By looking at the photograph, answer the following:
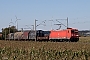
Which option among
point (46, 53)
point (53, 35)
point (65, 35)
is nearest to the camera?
point (46, 53)

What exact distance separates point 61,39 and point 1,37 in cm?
3569

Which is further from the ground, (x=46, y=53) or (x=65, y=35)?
(x=65, y=35)

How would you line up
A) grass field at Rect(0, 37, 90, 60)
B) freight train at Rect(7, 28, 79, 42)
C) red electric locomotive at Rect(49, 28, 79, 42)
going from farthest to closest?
freight train at Rect(7, 28, 79, 42) → red electric locomotive at Rect(49, 28, 79, 42) → grass field at Rect(0, 37, 90, 60)

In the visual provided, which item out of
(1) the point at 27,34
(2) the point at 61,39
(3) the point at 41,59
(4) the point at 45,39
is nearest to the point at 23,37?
(1) the point at 27,34

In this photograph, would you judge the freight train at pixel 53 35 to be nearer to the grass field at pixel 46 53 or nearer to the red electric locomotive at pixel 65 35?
the red electric locomotive at pixel 65 35

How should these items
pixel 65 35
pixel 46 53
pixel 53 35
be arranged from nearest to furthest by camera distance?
pixel 46 53
pixel 65 35
pixel 53 35

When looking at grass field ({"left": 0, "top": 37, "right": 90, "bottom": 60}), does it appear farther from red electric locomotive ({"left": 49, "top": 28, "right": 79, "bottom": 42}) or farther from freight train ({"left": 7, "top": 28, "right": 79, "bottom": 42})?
freight train ({"left": 7, "top": 28, "right": 79, "bottom": 42})

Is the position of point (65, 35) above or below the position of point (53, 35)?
above

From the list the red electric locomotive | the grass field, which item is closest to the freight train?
the red electric locomotive

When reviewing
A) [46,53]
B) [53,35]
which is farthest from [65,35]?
[46,53]

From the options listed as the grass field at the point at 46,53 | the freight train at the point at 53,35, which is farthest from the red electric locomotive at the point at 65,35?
the grass field at the point at 46,53

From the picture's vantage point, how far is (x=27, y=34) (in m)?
79.5

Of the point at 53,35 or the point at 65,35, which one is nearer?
the point at 65,35

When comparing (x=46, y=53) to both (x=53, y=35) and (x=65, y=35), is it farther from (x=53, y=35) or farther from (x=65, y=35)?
(x=53, y=35)
